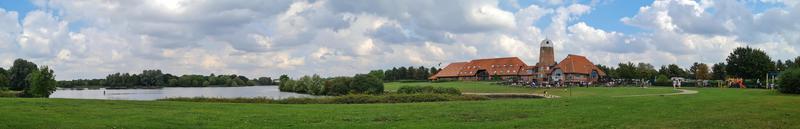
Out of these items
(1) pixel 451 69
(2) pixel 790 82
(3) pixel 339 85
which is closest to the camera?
(2) pixel 790 82

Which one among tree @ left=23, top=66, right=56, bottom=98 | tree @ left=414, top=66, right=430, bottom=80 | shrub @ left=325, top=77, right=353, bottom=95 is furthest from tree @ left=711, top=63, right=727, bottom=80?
tree @ left=23, top=66, right=56, bottom=98

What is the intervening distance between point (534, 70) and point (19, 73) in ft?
261

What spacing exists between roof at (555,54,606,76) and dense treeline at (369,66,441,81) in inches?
2176

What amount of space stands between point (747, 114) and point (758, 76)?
5899 centimetres

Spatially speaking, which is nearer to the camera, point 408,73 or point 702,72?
point 702,72

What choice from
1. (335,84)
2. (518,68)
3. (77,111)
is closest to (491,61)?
(518,68)

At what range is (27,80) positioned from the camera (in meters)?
76.6

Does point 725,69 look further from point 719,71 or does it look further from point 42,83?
point 42,83

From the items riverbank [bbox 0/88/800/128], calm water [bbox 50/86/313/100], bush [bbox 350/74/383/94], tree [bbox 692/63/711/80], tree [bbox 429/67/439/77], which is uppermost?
tree [bbox 429/67/439/77]

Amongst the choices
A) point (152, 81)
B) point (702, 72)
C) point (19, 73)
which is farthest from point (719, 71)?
point (152, 81)

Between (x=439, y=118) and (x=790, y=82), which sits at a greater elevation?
(x=790, y=82)

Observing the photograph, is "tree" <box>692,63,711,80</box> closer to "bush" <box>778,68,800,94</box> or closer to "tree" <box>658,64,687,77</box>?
"tree" <box>658,64,687,77</box>

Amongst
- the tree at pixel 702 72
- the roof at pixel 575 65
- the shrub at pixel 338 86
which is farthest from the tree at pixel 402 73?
the shrub at pixel 338 86

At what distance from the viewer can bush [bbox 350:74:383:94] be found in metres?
75.3
